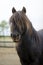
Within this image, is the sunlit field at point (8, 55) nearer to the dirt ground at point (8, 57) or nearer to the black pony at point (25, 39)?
the dirt ground at point (8, 57)

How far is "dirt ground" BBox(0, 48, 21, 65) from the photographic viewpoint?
4.92m

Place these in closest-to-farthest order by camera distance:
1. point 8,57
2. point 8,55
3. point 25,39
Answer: point 25,39 < point 8,57 < point 8,55

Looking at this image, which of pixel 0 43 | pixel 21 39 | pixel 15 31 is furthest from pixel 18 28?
pixel 0 43

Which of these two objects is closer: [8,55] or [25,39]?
[25,39]

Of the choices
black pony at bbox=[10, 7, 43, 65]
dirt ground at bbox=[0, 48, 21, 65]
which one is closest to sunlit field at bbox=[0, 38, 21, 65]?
dirt ground at bbox=[0, 48, 21, 65]

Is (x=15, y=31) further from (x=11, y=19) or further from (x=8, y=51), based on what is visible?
→ (x=8, y=51)

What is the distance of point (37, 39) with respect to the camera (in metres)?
3.33

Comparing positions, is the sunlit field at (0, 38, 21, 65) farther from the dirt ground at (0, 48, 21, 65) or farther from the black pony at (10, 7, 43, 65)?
the black pony at (10, 7, 43, 65)

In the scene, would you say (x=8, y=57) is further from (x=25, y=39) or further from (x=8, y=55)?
(x=25, y=39)

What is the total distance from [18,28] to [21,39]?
26 cm

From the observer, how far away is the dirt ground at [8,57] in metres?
4.92

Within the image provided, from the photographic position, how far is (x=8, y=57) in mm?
5328

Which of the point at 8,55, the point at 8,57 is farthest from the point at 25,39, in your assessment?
the point at 8,55

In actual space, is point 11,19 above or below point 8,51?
above
